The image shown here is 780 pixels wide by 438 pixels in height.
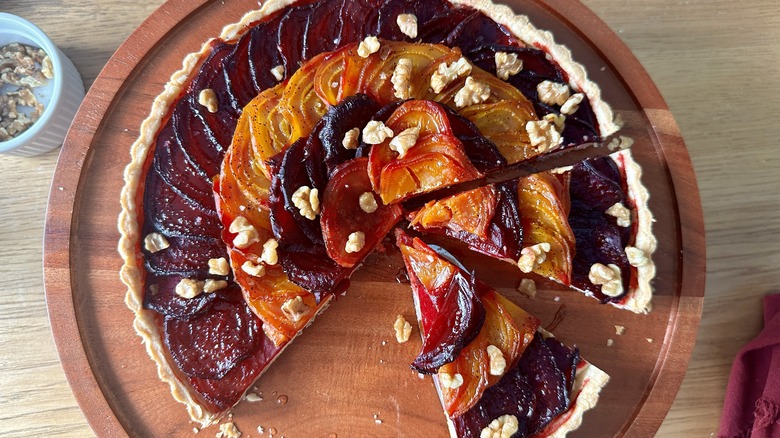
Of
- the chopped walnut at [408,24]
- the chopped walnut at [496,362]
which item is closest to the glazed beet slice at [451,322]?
the chopped walnut at [496,362]

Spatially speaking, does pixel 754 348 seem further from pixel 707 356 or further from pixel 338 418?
pixel 338 418

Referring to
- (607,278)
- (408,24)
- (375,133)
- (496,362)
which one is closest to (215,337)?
(375,133)

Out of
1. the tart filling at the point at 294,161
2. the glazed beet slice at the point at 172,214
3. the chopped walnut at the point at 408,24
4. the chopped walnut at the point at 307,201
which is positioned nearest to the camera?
the chopped walnut at the point at 307,201

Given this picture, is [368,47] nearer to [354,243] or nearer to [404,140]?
[404,140]

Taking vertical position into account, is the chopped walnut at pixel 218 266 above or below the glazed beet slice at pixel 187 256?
below

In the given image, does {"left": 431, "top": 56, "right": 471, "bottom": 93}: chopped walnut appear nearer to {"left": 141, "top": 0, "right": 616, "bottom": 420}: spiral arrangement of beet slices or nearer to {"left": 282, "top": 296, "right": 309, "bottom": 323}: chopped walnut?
{"left": 141, "top": 0, "right": 616, "bottom": 420}: spiral arrangement of beet slices

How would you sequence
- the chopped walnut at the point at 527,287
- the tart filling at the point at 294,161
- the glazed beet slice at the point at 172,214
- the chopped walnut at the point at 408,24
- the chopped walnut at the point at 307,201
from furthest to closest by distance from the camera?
the chopped walnut at the point at 527,287 → the chopped walnut at the point at 408,24 → the glazed beet slice at the point at 172,214 → the tart filling at the point at 294,161 → the chopped walnut at the point at 307,201

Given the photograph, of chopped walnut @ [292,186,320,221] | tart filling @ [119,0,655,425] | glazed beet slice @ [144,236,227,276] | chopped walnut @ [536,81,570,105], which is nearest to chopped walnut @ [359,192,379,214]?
tart filling @ [119,0,655,425]

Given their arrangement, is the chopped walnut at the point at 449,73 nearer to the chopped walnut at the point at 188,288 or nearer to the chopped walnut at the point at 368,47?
the chopped walnut at the point at 368,47
